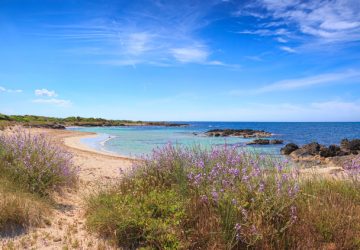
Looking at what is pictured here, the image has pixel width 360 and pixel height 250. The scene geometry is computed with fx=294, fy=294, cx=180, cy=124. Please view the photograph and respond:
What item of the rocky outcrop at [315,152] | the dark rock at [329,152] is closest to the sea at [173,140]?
the rocky outcrop at [315,152]

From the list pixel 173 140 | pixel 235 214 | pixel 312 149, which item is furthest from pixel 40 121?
pixel 235 214

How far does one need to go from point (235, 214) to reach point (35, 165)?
186 inches

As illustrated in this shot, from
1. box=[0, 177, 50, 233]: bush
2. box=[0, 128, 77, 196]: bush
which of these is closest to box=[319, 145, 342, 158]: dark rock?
box=[0, 128, 77, 196]: bush

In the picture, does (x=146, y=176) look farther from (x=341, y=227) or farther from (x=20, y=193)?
(x=341, y=227)

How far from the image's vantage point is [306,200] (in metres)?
4.62

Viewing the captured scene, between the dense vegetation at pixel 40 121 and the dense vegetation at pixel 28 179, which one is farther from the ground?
the dense vegetation at pixel 40 121

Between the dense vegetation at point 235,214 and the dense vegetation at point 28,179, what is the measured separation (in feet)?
3.42

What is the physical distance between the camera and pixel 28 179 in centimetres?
620

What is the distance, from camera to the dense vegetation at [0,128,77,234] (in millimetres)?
4816

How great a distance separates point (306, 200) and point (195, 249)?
76.8 inches

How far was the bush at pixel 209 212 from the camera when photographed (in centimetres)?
390

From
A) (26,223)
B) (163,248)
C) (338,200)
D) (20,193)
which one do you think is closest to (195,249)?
(163,248)

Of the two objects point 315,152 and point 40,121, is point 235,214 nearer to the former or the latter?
point 315,152

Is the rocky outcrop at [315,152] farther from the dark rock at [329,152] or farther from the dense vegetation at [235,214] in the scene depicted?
the dense vegetation at [235,214]
